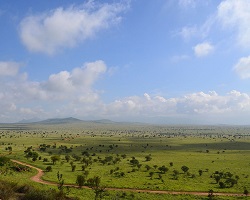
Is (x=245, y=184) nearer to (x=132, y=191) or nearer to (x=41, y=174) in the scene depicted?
(x=132, y=191)

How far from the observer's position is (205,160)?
99.2 m

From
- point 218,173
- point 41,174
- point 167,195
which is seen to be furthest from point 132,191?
point 218,173

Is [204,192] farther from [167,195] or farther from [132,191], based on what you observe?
[132,191]

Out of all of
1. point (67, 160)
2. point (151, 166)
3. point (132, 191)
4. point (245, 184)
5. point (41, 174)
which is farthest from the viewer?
point (67, 160)

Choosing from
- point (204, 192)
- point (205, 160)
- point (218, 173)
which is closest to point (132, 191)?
point (204, 192)

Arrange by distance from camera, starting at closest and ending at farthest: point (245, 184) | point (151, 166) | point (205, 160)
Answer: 1. point (245, 184)
2. point (151, 166)
3. point (205, 160)

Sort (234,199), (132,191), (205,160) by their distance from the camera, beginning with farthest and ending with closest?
(205,160) < (132,191) < (234,199)

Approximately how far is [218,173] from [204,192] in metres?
21.2

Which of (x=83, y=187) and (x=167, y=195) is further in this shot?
(x=83, y=187)

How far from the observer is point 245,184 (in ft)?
209

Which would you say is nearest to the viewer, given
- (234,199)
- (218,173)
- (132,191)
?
(234,199)

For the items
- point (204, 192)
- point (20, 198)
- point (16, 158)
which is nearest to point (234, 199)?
point (204, 192)

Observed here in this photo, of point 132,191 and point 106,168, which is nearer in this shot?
point 132,191

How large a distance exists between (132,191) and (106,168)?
26.3 m
